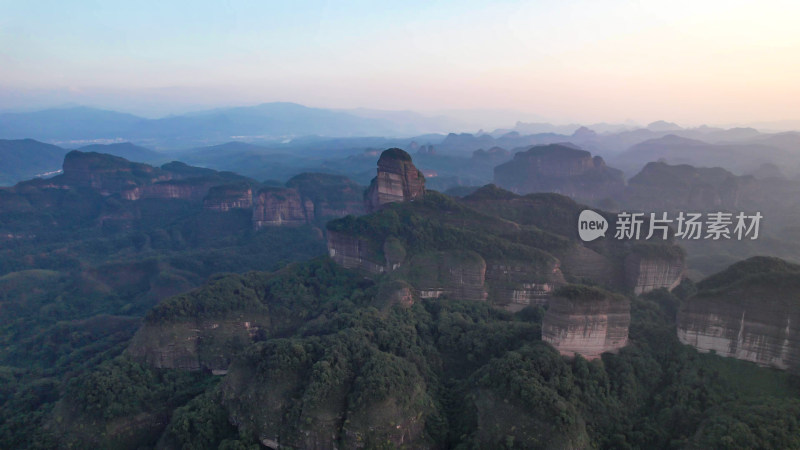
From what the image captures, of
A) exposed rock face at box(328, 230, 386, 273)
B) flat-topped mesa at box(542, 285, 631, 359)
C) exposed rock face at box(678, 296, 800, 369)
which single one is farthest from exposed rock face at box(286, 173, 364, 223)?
exposed rock face at box(678, 296, 800, 369)

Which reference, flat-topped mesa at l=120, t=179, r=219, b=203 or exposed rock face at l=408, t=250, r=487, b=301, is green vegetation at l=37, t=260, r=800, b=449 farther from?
flat-topped mesa at l=120, t=179, r=219, b=203

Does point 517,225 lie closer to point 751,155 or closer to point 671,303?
point 671,303

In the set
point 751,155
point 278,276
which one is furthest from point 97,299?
point 751,155

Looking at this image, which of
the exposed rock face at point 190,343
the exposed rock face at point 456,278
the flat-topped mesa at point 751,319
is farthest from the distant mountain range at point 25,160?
the flat-topped mesa at point 751,319

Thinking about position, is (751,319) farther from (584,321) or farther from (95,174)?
(95,174)

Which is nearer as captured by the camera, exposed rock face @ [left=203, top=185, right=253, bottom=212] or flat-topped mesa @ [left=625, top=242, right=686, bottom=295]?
flat-topped mesa @ [left=625, top=242, right=686, bottom=295]

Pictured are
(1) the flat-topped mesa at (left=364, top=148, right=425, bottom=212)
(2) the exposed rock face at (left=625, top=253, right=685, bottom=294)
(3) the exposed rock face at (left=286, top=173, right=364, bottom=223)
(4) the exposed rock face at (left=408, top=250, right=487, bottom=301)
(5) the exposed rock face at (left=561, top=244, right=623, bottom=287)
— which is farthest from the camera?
(3) the exposed rock face at (left=286, top=173, right=364, bottom=223)
